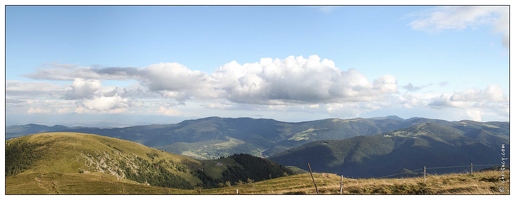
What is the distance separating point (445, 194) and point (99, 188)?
3346 inches

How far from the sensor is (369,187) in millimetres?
50312

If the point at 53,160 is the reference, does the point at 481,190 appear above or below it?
above

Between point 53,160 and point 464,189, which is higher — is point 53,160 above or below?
below

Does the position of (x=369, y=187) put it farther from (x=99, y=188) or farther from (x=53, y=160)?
(x=53, y=160)

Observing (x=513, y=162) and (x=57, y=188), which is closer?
(x=513, y=162)

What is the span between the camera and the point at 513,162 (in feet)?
139

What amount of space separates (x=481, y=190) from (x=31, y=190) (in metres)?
101
